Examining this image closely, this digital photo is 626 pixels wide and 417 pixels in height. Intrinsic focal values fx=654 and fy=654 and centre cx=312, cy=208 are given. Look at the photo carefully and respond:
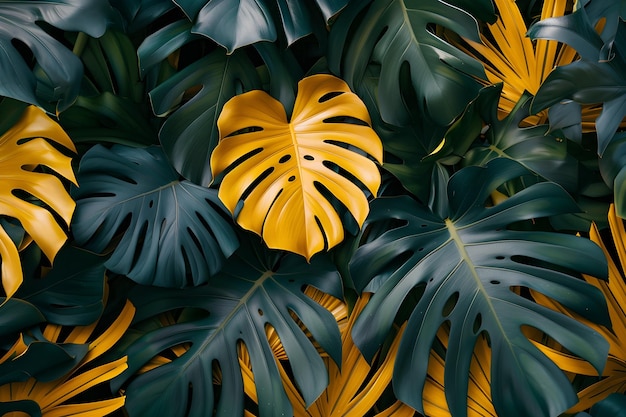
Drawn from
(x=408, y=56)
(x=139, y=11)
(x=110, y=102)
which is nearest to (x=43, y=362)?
(x=110, y=102)

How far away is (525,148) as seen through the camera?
1.19 m

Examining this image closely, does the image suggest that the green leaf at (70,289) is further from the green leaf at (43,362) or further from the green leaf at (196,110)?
the green leaf at (196,110)

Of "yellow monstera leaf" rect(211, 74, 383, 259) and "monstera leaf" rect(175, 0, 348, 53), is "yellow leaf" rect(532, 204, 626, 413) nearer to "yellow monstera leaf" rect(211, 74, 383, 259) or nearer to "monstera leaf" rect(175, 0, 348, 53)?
"yellow monstera leaf" rect(211, 74, 383, 259)

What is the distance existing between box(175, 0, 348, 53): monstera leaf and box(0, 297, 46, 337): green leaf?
0.54 m

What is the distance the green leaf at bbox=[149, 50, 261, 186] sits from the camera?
1.17 m

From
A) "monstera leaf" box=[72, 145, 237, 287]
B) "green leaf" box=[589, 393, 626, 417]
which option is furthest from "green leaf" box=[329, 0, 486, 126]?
"green leaf" box=[589, 393, 626, 417]

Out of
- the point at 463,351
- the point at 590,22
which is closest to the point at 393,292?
the point at 463,351

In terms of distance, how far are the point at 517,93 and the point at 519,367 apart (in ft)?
1.86

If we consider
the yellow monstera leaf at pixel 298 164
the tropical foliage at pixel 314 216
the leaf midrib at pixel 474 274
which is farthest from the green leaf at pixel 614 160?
the yellow monstera leaf at pixel 298 164

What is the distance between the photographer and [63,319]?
1.14m

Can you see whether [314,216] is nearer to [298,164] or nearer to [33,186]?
[298,164]

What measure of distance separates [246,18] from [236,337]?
0.55m

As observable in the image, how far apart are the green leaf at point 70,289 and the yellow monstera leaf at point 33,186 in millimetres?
91

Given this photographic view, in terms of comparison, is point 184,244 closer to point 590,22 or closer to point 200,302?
point 200,302
